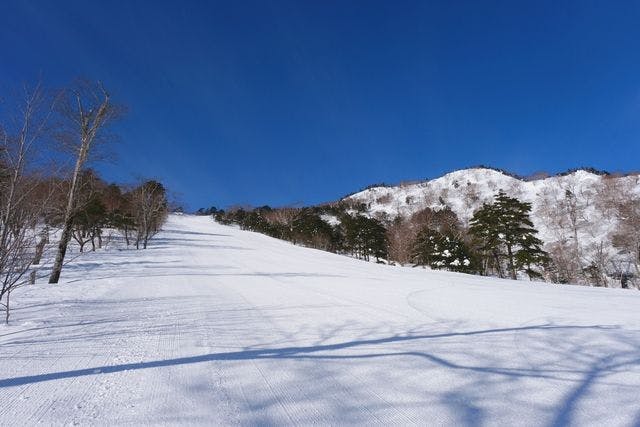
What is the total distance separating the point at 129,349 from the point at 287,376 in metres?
2.04

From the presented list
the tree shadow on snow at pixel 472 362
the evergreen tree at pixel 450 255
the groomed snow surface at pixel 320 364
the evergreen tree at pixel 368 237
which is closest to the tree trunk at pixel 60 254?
the groomed snow surface at pixel 320 364

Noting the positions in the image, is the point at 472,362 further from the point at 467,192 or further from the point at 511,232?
the point at 467,192

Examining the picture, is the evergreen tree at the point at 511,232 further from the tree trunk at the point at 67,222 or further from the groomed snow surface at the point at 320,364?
Answer: the tree trunk at the point at 67,222

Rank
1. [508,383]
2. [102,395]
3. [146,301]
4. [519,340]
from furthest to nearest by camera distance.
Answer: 1. [146,301]
2. [519,340]
3. [508,383]
4. [102,395]

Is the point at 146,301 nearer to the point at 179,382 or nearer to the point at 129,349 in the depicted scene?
the point at 129,349

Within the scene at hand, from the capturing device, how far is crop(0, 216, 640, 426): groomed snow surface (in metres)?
2.54

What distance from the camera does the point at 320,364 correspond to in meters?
3.50

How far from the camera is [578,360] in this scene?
3486 mm

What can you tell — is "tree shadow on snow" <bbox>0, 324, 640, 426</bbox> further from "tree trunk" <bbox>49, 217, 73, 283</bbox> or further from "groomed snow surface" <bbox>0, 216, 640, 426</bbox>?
"tree trunk" <bbox>49, 217, 73, 283</bbox>

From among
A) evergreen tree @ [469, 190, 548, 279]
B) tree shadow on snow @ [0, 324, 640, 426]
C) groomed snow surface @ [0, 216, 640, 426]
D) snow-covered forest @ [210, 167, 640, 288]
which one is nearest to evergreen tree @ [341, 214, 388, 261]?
snow-covered forest @ [210, 167, 640, 288]

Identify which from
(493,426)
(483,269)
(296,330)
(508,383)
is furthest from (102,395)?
(483,269)

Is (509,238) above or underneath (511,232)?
underneath

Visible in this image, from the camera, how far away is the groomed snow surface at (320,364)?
2.54m

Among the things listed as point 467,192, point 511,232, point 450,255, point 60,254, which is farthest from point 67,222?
point 467,192
